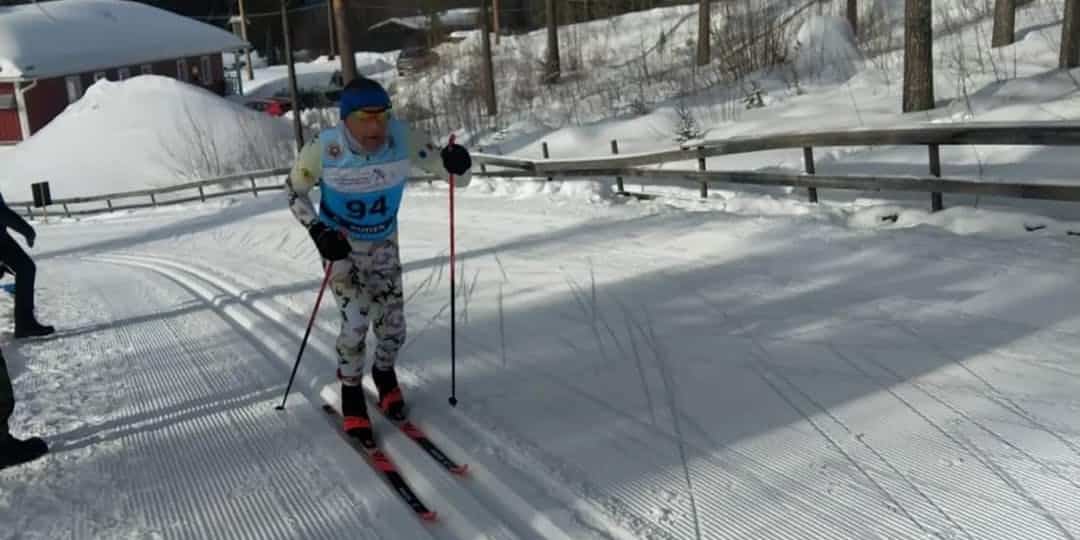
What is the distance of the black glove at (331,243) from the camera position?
17.1 ft

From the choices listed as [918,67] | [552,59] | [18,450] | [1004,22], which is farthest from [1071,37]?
[552,59]

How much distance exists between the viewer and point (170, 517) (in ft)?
15.5

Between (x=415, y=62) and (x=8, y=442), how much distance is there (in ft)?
156

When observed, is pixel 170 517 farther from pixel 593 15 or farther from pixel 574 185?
pixel 593 15

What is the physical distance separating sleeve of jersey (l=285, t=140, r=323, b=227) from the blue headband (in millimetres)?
314

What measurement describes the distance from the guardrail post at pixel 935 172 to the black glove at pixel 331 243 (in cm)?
591

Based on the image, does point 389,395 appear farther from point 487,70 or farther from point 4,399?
point 487,70

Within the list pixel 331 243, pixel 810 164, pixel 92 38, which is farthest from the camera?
pixel 92 38

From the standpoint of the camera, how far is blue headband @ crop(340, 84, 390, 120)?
528 cm

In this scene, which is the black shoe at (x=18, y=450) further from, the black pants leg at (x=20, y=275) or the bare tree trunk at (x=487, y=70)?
the bare tree trunk at (x=487, y=70)

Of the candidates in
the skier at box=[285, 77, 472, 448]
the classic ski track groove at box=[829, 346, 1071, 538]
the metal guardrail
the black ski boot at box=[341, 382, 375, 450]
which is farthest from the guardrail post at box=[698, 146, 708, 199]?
the black ski boot at box=[341, 382, 375, 450]

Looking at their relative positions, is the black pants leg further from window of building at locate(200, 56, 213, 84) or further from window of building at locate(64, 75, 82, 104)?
window of building at locate(200, 56, 213, 84)

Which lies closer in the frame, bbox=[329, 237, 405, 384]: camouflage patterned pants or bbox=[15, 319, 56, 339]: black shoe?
bbox=[329, 237, 405, 384]: camouflage patterned pants

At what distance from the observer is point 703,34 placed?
100 ft
